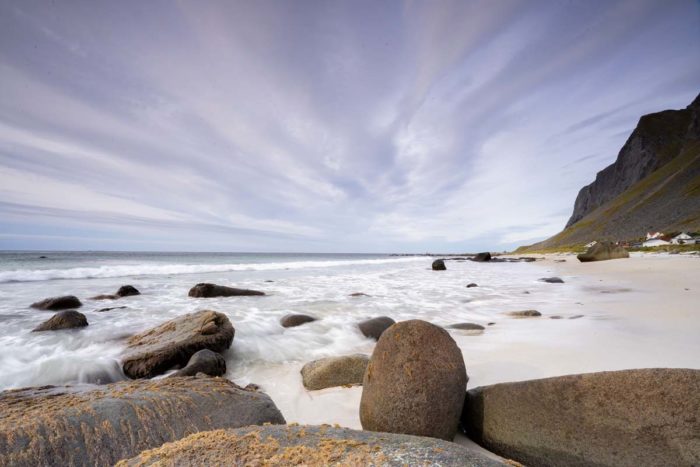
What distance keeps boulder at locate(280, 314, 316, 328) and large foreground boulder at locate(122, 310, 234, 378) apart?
1904 millimetres

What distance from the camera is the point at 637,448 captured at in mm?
2002

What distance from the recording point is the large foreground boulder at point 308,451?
135 cm

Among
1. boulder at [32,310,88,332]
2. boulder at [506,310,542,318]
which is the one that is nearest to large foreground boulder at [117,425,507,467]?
Answer: boulder at [506,310,542,318]

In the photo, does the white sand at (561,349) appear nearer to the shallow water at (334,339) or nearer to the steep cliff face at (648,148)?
the shallow water at (334,339)

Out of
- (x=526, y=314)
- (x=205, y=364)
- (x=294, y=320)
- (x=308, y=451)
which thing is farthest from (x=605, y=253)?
(x=308, y=451)

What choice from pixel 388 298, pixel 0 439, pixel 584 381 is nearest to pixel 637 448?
pixel 584 381

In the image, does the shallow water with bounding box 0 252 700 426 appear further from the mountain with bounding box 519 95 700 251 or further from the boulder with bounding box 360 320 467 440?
the mountain with bounding box 519 95 700 251

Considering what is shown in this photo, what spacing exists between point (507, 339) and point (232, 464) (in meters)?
5.37

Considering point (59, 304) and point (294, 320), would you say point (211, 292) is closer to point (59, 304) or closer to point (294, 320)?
point (59, 304)

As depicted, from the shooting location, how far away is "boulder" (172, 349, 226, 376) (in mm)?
4289

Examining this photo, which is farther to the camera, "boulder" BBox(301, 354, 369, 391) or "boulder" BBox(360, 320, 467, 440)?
"boulder" BBox(301, 354, 369, 391)

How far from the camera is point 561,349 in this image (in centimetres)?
466

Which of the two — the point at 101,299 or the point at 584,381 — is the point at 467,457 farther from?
the point at 101,299

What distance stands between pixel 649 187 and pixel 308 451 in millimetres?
90190
